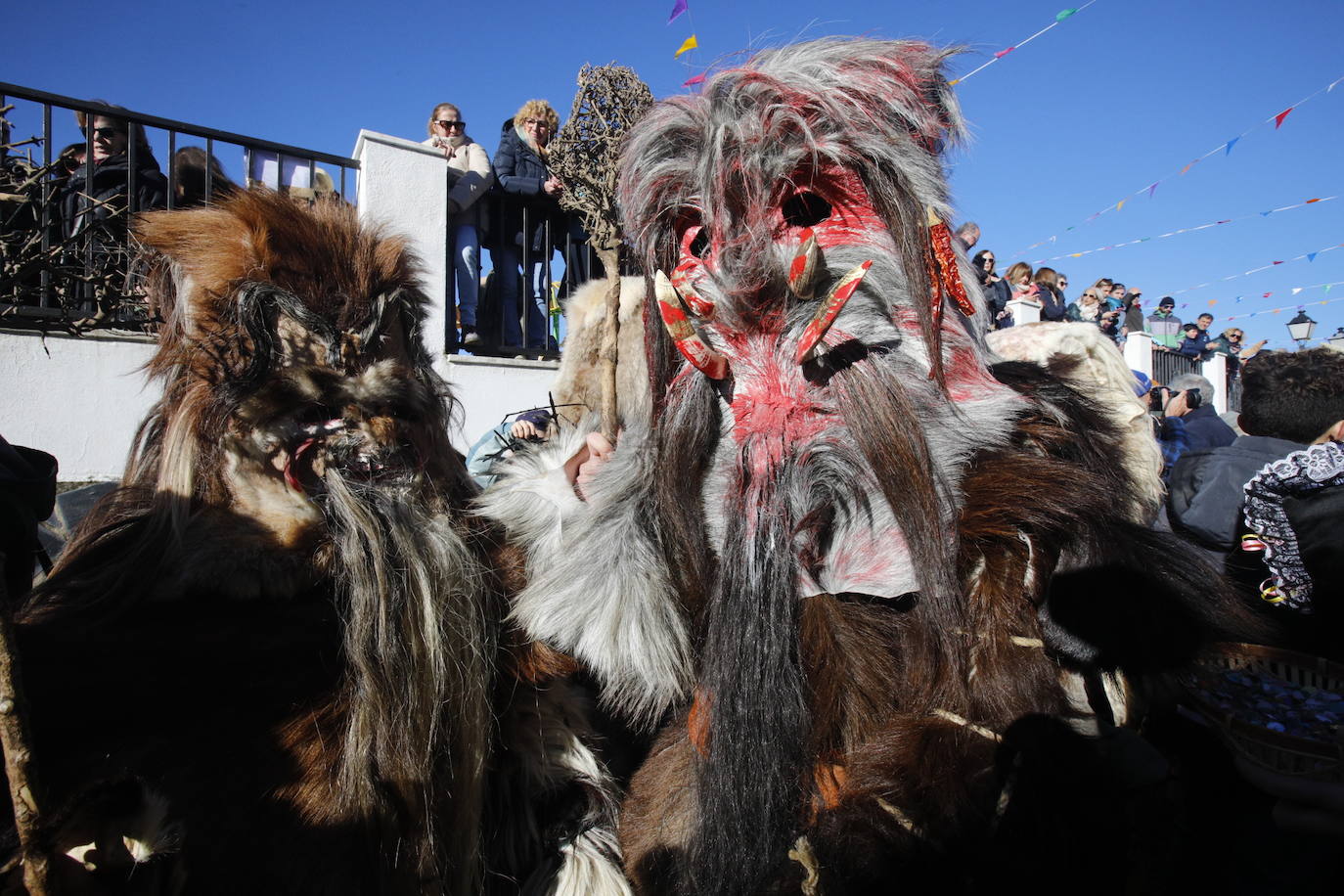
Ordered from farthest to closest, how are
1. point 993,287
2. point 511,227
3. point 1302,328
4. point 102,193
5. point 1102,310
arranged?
point 1302,328
point 1102,310
point 993,287
point 511,227
point 102,193

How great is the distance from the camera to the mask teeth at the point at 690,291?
151 cm

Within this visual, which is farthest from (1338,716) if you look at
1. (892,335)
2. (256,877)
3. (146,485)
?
(146,485)

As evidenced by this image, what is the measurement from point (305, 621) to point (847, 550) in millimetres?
1028

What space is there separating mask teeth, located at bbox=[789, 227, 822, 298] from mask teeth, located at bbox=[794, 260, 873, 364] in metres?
0.04

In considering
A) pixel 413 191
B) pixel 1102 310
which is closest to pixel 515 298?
pixel 413 191

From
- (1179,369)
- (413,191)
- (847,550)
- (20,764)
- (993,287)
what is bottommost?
(20,764)

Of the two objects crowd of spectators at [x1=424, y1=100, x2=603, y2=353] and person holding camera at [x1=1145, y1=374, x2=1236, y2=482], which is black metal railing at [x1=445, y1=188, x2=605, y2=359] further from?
person holding camera at [x1=1145, y1=374, x2=1236, y2=482]

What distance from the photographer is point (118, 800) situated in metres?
0.95

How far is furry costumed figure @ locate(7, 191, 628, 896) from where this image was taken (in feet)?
4.02

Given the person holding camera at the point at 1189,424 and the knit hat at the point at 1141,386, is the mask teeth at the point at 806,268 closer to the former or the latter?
the knit hat at the point at 1141,386

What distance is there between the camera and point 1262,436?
8.86 feet

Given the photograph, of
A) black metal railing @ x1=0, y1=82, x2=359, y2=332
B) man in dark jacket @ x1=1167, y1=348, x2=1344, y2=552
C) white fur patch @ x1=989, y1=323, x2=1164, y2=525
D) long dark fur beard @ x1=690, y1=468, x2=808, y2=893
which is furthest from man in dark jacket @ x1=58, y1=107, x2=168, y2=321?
man in dark jacket @ x1=1167, y1=348, x2=1344, y2=552

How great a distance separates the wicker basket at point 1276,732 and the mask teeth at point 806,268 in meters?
0.91

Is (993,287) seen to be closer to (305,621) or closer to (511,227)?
(511,227)
